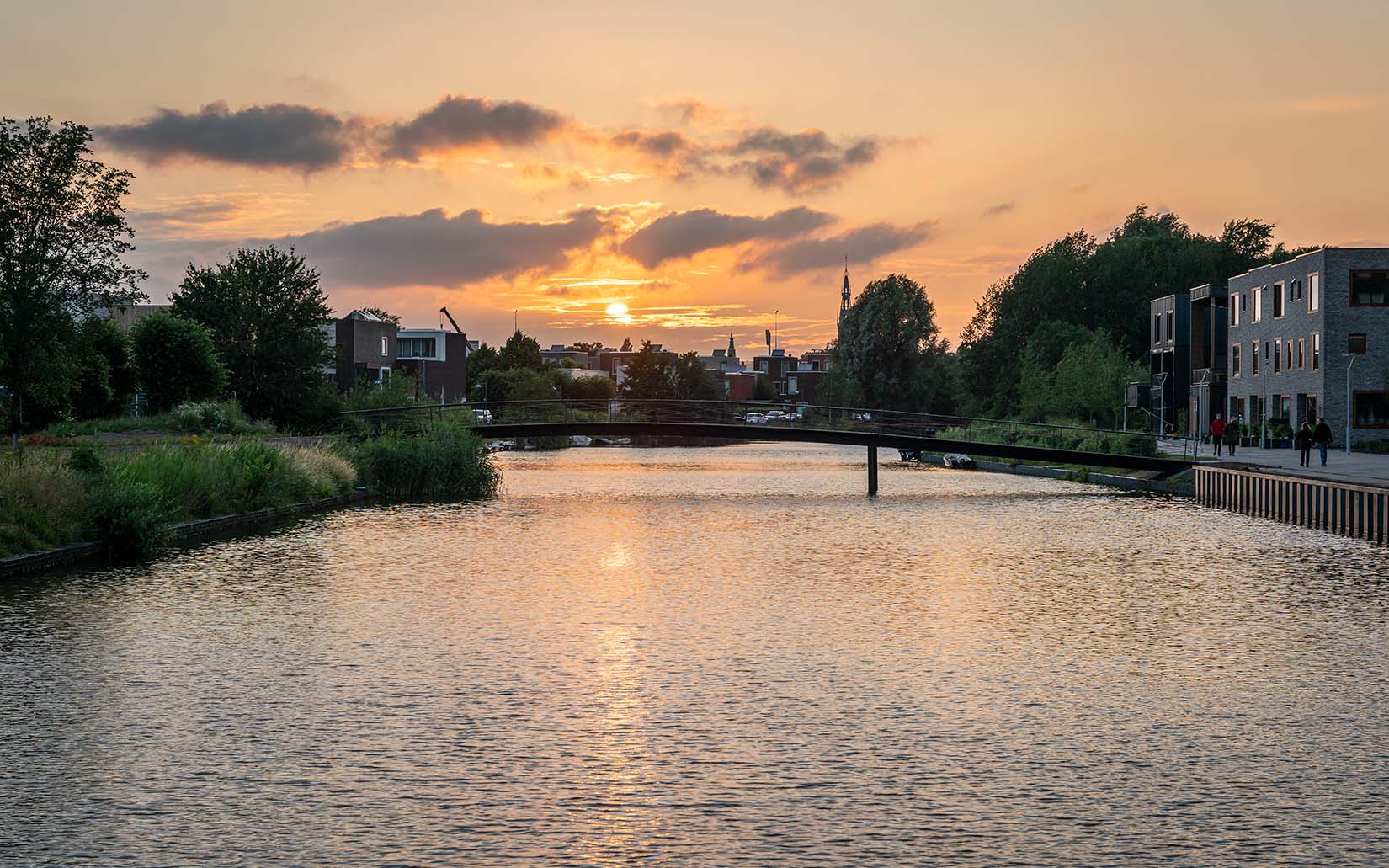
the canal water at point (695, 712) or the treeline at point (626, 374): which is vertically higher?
the treeline at point (626, 374)

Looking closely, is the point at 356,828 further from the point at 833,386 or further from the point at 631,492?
the point at 833,386

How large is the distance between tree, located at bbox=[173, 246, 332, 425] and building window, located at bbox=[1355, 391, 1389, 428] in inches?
1813

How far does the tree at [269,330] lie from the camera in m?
56.2

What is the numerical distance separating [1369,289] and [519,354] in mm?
103159

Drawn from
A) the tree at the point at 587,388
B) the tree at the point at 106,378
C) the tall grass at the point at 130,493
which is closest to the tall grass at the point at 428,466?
the tall grass at the point at 130,493

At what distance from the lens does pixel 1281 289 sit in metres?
71.1

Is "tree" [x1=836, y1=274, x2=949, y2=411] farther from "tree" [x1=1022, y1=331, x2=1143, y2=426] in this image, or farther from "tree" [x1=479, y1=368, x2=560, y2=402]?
"tree" [x1=479, y1=368, x2=560, y2=402]

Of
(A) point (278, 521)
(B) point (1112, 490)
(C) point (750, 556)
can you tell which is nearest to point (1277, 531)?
(C) point (750, 556)

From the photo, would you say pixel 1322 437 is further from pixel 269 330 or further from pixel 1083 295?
pixel 1083 295

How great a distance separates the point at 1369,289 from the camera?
210 feet

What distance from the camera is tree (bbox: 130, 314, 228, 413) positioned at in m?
55.6

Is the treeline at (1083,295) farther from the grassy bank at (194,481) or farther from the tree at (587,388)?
the grassy bank at (194,481)

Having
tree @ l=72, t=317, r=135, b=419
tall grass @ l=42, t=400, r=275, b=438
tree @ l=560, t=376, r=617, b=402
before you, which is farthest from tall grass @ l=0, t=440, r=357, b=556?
tree @ l=560, t=376, r=617, b=402

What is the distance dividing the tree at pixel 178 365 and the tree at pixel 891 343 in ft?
242
